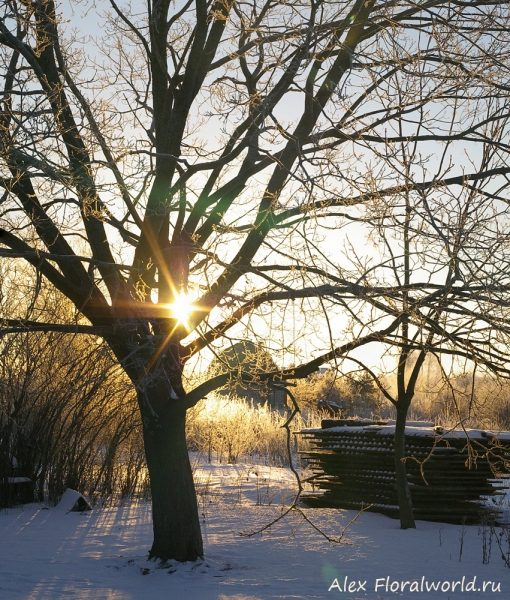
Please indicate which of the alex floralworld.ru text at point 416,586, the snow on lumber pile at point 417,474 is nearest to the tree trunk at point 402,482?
the snow on lumber pile at point 417,474

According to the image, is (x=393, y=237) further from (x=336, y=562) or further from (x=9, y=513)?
(x=9, y=513)

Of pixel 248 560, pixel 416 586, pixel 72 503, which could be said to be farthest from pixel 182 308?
pixel 72 503

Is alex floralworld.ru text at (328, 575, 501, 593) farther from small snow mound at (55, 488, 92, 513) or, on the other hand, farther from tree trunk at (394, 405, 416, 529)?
→ small snow mound at (55, 488, 92, 513)

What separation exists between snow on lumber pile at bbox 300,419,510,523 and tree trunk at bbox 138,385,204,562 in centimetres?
317

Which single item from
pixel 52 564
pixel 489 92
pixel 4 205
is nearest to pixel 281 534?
pixel 52 564

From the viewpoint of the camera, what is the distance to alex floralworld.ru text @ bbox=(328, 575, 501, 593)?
17.1ft

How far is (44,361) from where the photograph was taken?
9328 millimetres

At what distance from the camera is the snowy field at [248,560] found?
5.12 m

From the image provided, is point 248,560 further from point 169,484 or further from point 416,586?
point 416,586

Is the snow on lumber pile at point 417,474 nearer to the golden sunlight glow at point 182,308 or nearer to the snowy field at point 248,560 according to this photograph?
the snowy field at point 248,560

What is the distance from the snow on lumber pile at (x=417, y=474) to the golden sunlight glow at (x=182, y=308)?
3.87 m

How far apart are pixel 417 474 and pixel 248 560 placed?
3.12 m

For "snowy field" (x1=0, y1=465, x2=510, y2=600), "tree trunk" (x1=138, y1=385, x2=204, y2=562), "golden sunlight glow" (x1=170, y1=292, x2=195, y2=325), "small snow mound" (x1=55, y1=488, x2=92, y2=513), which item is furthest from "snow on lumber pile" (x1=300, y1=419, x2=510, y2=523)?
"golden sunlight glow" (x1=170, y1=292, x2=195, y2=325)

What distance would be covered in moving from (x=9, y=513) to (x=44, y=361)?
2020 millimetres
